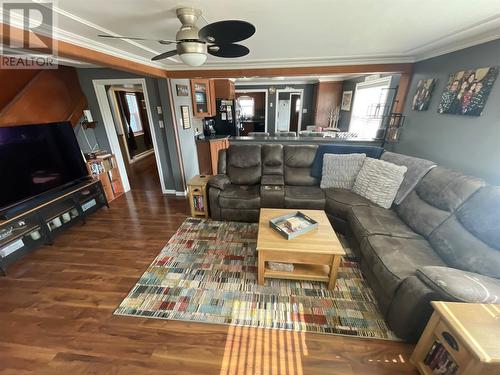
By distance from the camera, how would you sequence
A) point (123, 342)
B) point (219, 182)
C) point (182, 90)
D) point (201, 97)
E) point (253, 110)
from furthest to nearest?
point (253, 110) < point (201, 97) < point (182, 90) < point (219, 182) < point (123, 342)

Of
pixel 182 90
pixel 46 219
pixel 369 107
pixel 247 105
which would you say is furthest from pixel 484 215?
pixel 247 105

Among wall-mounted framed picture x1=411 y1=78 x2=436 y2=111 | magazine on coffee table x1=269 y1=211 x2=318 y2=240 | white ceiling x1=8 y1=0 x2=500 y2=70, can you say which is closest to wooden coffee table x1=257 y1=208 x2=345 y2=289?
magazine on coffee table x1=269 y1=211 x2=318 y2=240

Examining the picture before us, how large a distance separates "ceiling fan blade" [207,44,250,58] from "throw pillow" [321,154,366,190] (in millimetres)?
1965

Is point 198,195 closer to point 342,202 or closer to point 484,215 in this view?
point 342,202

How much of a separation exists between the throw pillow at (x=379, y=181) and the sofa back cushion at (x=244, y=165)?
142 centimetres

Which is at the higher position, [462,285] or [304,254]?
[462,285]

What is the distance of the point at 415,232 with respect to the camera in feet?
6.48

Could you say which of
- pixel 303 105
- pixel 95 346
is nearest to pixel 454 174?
pixel 95 346

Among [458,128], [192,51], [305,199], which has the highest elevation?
[192,51]

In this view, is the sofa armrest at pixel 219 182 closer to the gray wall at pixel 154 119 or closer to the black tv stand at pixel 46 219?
the gray wall at pixel 154 119

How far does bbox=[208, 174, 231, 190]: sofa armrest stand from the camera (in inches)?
113

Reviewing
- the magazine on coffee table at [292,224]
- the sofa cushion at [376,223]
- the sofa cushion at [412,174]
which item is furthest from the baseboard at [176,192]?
the sofa cushion at [412,174]

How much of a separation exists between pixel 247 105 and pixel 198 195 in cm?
685

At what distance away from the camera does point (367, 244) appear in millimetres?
1865
